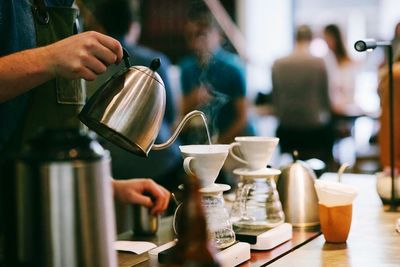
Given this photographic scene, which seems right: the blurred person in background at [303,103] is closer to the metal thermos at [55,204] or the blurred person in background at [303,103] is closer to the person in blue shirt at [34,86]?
the person in blue shirt at [34,86]

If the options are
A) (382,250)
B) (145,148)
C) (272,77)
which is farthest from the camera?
(272,77)

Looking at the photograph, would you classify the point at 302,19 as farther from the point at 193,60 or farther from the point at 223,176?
the point at 223,176

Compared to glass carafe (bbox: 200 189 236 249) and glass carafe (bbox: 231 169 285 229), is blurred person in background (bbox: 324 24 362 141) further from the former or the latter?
glass carafe (bbox: 200 189 236 249)

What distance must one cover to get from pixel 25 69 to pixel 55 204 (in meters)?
0.57

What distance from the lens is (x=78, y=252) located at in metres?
1.19

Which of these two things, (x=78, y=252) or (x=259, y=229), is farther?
(x=259, y=229)

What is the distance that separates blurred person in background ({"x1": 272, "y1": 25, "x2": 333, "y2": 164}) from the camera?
19.5 ft

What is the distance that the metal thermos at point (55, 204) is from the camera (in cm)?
117

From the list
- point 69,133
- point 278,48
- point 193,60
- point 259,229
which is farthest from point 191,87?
point 278,48

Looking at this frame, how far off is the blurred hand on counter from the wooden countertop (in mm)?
447

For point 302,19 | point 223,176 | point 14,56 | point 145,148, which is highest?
point 302,19

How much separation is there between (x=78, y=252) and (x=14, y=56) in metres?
0.64

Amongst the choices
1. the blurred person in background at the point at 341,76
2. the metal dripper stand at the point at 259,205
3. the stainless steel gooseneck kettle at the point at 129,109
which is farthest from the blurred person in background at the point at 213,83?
the stainless steel gooseneck kettle at the point at 129,109

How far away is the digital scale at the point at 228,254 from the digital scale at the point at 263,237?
9 centimetres
